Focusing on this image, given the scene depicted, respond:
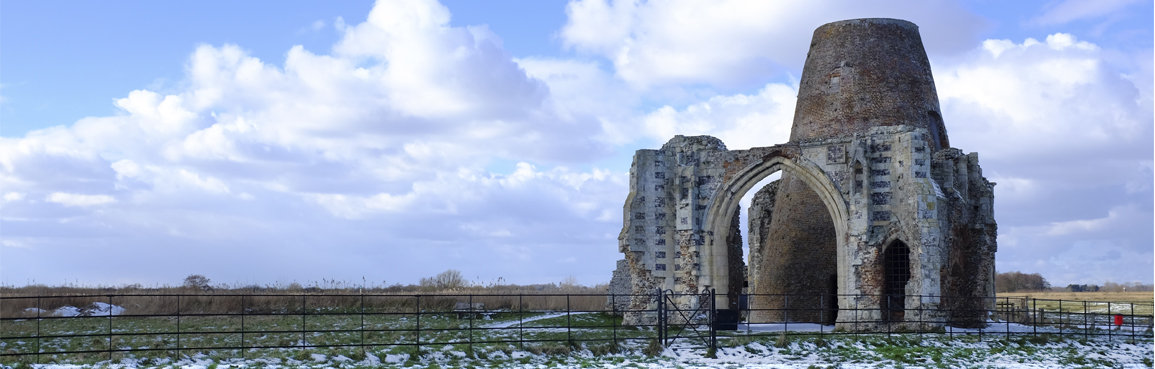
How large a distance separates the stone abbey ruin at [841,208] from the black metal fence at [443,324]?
0.20 m

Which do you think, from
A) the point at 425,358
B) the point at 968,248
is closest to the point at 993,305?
the point at 968,248

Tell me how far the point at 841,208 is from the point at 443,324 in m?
10.4

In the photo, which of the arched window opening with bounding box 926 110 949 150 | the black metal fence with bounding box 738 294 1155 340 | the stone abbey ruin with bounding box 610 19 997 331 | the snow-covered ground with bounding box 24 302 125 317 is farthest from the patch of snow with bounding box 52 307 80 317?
the arched window opening with bounding box 926 110 949 150

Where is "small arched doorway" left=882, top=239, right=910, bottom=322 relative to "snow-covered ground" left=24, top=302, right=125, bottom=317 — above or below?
above

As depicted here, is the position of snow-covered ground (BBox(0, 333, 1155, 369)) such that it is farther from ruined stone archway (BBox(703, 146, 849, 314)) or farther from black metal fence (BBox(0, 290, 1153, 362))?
ruined stone archway (BBox(703, 146, 849, 314))

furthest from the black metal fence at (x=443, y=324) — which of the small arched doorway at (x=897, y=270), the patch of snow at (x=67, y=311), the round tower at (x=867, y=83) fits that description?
the round tower at (x=867, y=83)

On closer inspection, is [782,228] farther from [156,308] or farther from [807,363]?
[156,308]

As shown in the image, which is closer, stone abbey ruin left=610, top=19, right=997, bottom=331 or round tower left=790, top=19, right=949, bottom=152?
stone abbey ruin left=610, top=19, right=997, bottom=331

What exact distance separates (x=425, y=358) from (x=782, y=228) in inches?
532

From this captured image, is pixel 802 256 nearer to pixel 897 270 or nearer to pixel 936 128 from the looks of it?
pixel 897 270

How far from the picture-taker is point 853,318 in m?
23.1

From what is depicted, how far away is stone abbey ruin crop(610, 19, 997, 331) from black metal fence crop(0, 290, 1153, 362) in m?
0.20

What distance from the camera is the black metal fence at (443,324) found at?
59.1ft

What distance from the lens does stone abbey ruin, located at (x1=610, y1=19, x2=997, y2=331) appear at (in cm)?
2305
